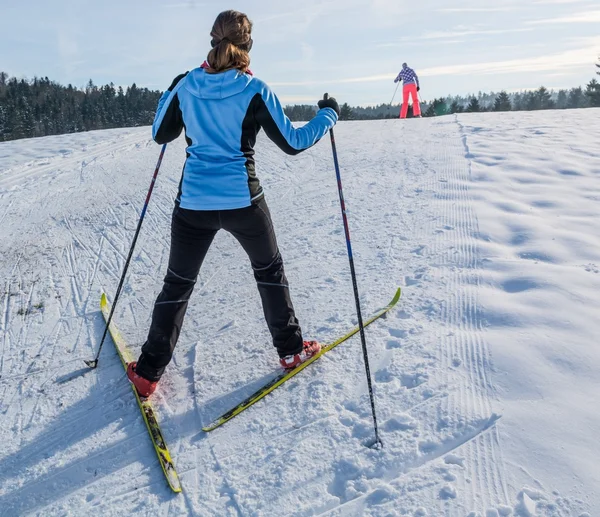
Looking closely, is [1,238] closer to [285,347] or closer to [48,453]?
[48,453]

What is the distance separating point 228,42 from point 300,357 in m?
1.98

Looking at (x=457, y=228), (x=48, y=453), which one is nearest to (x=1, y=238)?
(x=48, y=453)

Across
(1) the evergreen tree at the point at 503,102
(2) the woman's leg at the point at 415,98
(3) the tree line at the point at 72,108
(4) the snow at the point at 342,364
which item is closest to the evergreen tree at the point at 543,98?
(3) the tree line at the point at 72,108

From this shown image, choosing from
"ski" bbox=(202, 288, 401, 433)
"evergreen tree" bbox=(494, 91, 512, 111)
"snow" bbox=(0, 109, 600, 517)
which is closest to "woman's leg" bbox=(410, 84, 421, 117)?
"snow" bbox=(0, 109, 600, 517)

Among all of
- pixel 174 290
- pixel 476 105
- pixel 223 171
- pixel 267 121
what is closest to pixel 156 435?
pixel 174 290

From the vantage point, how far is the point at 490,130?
384 inches

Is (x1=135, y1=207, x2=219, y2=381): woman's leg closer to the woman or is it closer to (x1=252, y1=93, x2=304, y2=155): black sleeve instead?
the woman

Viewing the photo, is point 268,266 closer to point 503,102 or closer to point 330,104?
point 330,104

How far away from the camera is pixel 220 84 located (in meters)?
2.48

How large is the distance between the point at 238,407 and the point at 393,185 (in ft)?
15.6

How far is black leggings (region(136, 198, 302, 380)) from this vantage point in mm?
2734

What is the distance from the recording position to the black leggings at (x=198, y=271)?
2.73 m

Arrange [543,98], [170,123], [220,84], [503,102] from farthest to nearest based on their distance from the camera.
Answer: [543,98] < [503,102] < [170,123] < [220,84]

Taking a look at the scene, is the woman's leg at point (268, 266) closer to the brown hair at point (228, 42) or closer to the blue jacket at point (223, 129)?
the blue jacket at point (223, 129)
